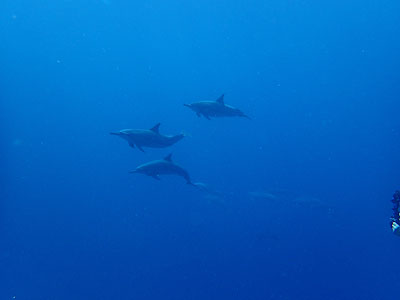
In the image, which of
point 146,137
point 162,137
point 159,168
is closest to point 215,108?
point 162,137

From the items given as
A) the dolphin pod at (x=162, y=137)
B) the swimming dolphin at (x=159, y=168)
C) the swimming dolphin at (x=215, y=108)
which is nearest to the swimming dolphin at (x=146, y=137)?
the dolphin pod at (x=162, y=137)

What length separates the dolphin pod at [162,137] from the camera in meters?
10.4

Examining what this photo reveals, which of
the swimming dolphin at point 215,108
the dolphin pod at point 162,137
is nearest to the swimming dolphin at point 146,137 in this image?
the dolphin pod at point 162,137

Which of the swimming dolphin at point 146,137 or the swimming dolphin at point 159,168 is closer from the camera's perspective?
the swimming dolphin at point 146,137

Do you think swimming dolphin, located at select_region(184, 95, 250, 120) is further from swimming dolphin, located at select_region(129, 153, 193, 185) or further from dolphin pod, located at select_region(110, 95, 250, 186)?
swimming dolphin, located at select_region(129, 153, 193, 185)

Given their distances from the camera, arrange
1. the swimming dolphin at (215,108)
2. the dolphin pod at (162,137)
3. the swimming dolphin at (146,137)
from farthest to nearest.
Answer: the swimming dolphin at (215,108) → the dolphin pod at (162,137) → the swimming dolphin at (146,137)

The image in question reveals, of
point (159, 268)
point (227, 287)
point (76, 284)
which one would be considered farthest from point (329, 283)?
point (76, 284)

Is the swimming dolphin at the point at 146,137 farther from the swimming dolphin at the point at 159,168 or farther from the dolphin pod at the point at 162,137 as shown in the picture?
the swimming dolphin at the point at 159,168

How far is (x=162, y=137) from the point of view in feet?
34.9

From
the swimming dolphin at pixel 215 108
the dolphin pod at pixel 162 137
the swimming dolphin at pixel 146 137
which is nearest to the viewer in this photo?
the swimming dolphin at pixel 146 137

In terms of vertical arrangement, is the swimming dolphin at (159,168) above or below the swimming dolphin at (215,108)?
below

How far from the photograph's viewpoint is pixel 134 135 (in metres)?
10.3

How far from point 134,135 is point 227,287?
18.4 m

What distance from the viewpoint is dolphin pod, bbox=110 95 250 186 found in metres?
10.4
